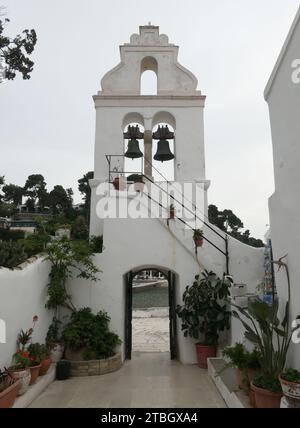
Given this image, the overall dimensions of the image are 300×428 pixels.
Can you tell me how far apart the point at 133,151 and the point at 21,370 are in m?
5.78

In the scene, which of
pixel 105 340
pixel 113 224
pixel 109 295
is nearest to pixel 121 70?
pixel 113 224

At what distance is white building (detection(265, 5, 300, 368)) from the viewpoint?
392 centimetres

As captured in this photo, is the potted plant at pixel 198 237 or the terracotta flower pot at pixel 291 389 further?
the potted plant at pixel 198 237

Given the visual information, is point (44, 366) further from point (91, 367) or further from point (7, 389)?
point (7, 389)

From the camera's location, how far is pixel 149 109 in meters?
8.91

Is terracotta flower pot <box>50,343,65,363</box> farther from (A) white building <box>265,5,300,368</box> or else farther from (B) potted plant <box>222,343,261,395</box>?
(A) white building <box>265,5,300,368</box>

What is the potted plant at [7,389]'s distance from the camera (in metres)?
3.82

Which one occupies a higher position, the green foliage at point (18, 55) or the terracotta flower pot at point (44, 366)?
the green foliage at point (18, 55)

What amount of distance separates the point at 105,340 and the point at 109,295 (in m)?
0.99

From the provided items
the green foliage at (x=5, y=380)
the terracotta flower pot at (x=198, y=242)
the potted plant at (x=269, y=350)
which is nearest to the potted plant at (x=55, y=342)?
the green foliage at (x=5, y=380)

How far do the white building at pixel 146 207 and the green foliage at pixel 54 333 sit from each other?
24.0 inches

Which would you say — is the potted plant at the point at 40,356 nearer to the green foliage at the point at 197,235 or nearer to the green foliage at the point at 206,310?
the green foliage at the point at 206,310

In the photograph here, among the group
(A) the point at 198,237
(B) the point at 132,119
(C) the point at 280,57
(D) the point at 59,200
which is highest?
(D) the point at 59,200

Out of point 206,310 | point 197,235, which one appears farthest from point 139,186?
point 206,310
